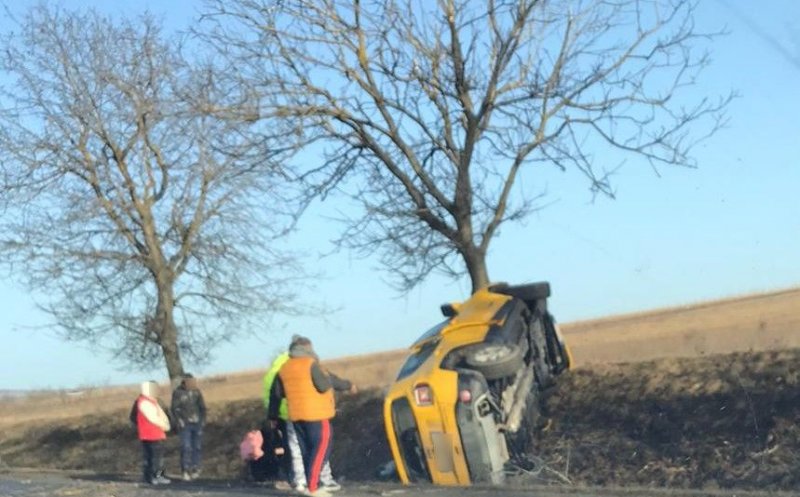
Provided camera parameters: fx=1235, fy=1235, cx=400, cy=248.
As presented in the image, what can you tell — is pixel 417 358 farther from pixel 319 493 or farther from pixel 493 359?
pixel 319 493

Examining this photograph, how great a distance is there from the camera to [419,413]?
13.0m

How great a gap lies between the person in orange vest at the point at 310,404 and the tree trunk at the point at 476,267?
4.41 meters

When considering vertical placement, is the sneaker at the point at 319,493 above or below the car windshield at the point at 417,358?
below

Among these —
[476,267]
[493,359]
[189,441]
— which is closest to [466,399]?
[493,359]

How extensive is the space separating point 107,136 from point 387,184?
914cm

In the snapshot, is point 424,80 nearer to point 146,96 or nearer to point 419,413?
point 419,413

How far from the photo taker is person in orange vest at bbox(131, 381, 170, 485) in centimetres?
1834

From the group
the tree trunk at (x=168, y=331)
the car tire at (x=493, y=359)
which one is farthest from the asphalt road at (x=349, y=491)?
the tree trunk at (x=168, y=331)

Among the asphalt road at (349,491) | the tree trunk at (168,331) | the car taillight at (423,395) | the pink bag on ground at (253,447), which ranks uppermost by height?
the tree trunk at (168,331)

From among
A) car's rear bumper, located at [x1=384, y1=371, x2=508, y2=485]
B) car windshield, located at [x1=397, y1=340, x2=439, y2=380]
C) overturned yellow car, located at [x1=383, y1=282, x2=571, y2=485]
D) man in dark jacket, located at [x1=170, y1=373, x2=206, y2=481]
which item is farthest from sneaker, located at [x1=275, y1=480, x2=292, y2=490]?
man in dark jacket, located at [x1=170, y1=373, x2=206, y2=481]

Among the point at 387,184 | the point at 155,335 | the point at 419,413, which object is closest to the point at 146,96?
the point at 155,335

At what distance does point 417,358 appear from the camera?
1402cm

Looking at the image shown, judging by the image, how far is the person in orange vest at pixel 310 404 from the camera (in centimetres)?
1243

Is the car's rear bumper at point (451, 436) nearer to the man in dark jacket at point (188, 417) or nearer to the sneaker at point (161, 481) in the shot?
the sneaker at point (161, 481)
